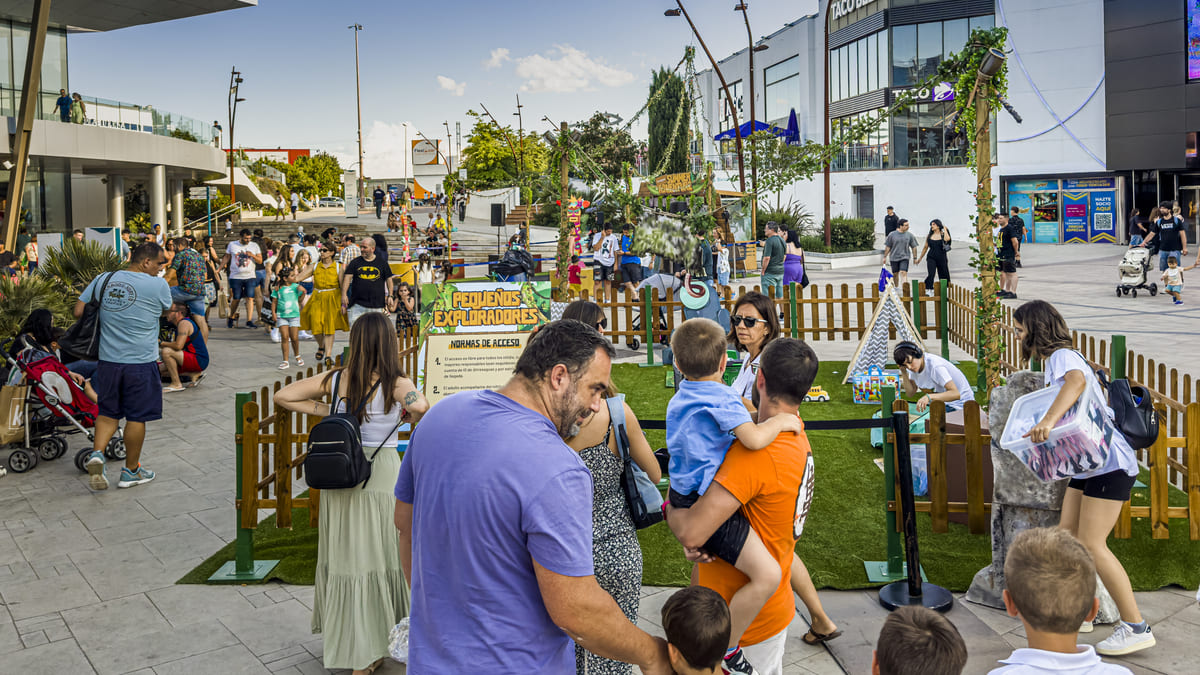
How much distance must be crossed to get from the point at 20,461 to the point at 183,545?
285 centimetres

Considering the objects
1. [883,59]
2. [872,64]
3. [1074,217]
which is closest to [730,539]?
Answer: [1074,217]

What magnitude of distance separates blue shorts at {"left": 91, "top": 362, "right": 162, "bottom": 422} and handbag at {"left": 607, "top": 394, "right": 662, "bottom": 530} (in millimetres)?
5168

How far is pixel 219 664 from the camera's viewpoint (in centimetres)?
470

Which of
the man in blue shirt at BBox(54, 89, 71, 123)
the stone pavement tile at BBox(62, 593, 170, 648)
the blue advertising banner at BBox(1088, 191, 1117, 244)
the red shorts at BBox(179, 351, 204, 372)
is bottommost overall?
the stone pavement tile at BBox(62, 593, 170, 648)

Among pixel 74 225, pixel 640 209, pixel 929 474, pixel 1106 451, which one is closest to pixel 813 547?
pixel 929 474

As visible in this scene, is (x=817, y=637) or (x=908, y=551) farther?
(x=908, y=551)

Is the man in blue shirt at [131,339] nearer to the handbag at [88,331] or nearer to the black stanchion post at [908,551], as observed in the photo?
the handbag at [88,331]

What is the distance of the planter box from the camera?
2884cm

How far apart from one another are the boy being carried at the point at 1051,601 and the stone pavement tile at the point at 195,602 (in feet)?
14.0

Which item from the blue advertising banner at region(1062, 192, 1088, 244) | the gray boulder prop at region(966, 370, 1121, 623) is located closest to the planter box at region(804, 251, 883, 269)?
the blue advertising banner at region(1062, 192, 1088, 244)

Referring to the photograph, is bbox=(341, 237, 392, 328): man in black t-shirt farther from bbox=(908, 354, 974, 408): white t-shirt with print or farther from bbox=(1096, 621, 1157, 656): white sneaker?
bbox=(1096, 621, 1157, 656): white sneaker

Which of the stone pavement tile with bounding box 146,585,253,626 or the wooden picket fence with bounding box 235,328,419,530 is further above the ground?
the wooden picket fence with bounding box 235,328,419,530

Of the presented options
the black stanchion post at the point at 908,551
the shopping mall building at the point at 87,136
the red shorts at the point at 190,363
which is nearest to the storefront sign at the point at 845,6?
the shopping mall building at the point at 87,136

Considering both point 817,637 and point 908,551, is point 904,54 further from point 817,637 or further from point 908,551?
point 817,637
